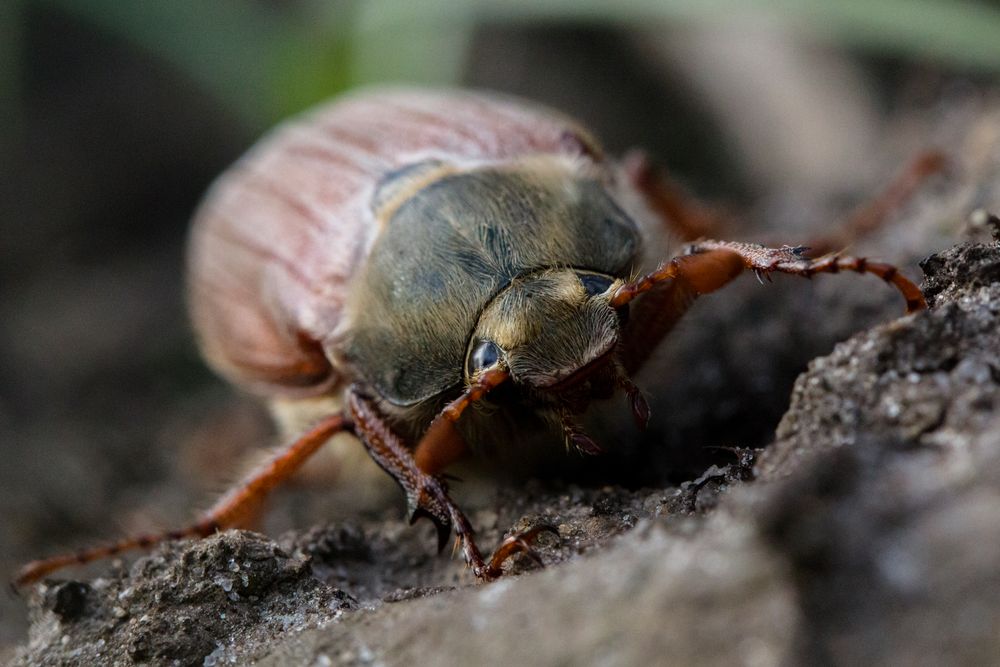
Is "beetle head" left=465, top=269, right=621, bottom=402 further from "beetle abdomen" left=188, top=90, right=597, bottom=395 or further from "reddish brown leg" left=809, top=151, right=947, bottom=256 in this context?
"reddish brown leg" left=809, top=151, right=947, bottom=256

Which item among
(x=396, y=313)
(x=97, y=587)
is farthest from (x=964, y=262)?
(x=97, y=587)

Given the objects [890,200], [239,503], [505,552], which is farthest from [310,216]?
[890,200]

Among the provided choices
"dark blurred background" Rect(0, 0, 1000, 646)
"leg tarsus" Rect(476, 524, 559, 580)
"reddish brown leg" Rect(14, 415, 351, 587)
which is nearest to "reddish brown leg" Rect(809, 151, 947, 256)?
"dark blurred background" Rect(0, 0, 1000, 646)

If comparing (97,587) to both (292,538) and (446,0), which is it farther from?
(446,0)

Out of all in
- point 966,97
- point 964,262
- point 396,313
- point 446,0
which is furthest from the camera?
point 446,0

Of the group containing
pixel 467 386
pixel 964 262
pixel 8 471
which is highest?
pixel 964 262

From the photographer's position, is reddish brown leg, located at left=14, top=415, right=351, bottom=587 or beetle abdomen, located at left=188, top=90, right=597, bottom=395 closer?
reddish brown leg, located at left=14, top=415, right=351, bottom=587
